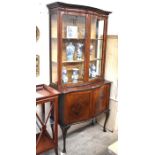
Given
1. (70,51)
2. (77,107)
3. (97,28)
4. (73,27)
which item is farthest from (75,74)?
(97,28)

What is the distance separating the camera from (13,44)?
1.67 ft

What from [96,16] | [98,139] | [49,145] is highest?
[96,16]

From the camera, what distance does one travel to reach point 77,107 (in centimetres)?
236

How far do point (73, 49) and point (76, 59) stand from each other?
14 centimetres

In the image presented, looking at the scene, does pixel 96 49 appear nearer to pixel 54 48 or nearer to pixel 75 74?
pixel 75 74

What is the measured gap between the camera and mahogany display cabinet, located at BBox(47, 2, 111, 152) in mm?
2219

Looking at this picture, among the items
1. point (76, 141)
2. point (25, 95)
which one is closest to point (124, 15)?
point (25, 95)

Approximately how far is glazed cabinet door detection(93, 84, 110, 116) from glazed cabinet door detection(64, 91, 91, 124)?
137mm

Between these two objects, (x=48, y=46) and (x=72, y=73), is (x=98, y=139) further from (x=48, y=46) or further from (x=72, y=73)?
(x=48, y=46)

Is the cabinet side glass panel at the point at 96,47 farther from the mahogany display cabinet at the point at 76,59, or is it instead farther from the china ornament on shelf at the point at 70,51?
the china ornament on shelf at the point at 70,51

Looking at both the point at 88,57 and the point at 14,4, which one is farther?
the point at 88,57

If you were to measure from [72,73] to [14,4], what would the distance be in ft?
6.67

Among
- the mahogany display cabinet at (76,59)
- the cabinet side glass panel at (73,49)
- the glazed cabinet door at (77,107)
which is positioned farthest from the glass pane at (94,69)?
the glazed cabinet door at (77,107)

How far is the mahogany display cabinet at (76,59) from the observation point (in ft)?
7.28
